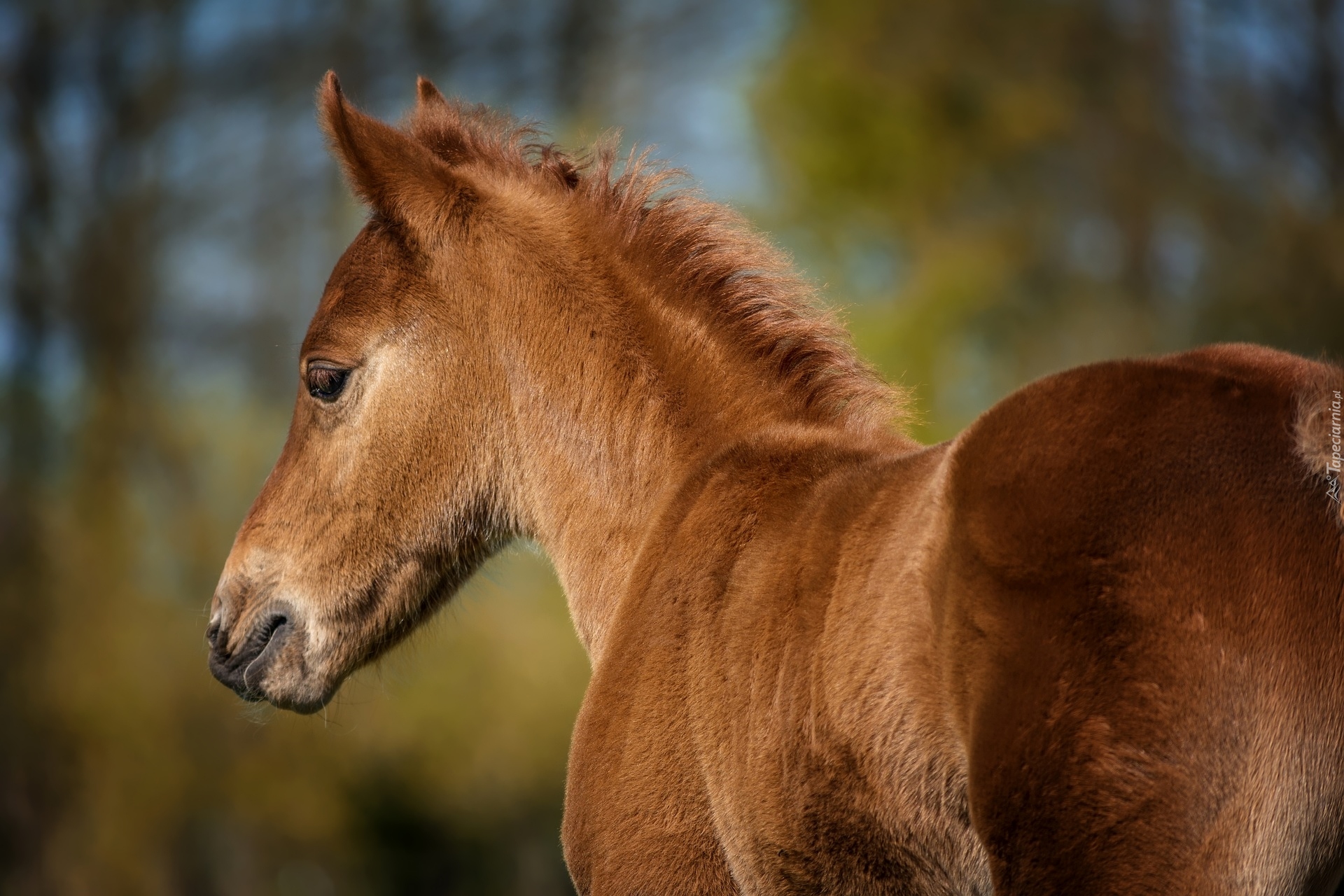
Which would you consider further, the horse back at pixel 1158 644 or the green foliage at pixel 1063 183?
the green foliage at pixel 1063 183

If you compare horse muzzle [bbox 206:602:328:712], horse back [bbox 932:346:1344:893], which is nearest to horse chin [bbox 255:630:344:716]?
horse muzzle [bbox 206:602:328:712]

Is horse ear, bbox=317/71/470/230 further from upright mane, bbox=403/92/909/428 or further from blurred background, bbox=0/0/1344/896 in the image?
blurred background, bbox=0/0/1344/896

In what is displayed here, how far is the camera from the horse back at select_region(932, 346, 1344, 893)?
178 cm

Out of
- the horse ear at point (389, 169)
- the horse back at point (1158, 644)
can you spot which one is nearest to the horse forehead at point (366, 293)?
the horse ear at point (389, 169)

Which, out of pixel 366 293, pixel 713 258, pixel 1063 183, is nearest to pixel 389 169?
pixel 366 293

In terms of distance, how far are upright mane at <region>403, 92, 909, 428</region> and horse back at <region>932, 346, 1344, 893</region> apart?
3.85ft

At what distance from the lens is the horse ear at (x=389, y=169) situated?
3299 mm

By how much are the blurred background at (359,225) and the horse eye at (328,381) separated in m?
10.9

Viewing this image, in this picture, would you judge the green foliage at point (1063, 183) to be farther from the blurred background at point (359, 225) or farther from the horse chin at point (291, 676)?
the horse chin at point (291, 676)

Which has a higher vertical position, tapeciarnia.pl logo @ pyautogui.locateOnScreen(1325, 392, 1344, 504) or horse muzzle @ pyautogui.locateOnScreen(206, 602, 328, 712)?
tapeciarnia.pl logo @ pyautogui.locateOnScreen(1325, 392, 1344, 504)

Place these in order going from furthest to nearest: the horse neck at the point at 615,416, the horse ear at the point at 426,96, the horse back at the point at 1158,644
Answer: the horse ear at the point at 426,96
the horse neck at the point at 615,416
the horse back at the point at 1158,644

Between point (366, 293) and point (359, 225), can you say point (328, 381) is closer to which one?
point (366, 293)

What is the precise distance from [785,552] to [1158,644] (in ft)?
2.92

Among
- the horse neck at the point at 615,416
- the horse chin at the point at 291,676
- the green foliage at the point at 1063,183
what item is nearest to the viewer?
the horse neck at the point at 615,416
